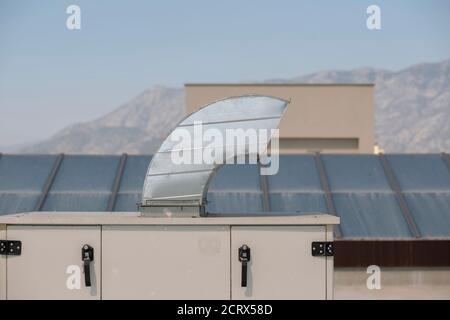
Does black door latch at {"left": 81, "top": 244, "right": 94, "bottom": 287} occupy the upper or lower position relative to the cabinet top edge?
lower

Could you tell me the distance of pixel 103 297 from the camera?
9312 mm

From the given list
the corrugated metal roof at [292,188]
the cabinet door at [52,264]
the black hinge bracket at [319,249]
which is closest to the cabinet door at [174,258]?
the cabinet door at [52,264]

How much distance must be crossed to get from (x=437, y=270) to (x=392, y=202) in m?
2.35

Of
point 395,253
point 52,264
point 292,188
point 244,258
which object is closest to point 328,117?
point 292,188

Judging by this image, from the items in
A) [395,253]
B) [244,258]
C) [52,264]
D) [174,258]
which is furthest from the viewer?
[395,253]

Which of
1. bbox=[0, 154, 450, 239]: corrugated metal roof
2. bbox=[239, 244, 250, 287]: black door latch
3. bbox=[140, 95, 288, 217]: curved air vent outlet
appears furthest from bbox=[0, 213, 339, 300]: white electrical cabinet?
bbox=[0, 154, 450, 239]: corrugated metal roof

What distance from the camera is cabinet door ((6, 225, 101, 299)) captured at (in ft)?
30.4

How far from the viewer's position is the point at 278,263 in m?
9.26

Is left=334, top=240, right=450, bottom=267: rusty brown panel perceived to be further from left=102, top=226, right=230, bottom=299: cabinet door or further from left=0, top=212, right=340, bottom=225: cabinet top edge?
left=102, top=226, right=230, bottom=299: cabinet door

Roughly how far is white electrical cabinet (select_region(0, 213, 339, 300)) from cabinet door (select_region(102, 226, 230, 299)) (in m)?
0.01

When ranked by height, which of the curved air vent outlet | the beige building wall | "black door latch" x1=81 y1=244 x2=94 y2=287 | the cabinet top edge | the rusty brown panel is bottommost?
the rusty brown panel

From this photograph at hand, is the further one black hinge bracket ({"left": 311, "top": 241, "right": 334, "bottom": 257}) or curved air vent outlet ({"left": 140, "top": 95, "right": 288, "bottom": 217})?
curved air vent outlet ({"left": 140, "top": 95, "right": 288, "bottom": 217})

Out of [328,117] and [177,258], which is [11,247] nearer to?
[177,258]

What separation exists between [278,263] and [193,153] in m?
2.08
